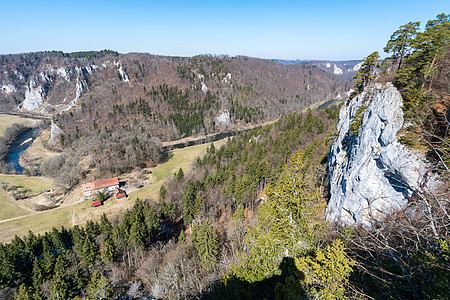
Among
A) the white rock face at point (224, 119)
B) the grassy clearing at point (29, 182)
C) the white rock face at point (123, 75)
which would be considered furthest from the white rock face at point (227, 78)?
the grassy clearing at point (29, 182)

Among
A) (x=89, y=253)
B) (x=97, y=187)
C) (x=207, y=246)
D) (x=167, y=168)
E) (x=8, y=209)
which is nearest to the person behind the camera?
(x=207, y=246)

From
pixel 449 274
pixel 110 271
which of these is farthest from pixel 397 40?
pixel 110 271

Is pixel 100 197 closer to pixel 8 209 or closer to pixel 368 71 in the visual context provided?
pixel 8 209

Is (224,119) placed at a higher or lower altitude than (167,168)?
higher

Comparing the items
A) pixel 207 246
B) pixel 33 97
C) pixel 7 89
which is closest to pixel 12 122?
pixel 33 97

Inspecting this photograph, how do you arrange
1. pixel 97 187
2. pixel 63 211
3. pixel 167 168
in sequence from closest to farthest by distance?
pixel 63 211 < pixel 97 187 < pixel 167 168

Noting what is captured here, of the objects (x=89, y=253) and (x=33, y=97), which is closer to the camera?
(x=89, y=253)

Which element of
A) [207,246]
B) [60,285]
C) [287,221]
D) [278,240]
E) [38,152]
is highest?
[287,221]
